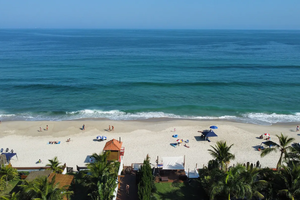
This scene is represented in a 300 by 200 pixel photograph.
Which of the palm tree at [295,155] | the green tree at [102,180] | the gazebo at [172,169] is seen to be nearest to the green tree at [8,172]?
the green tree at [102,180]

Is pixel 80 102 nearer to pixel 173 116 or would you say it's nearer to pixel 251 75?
pixel 173 116

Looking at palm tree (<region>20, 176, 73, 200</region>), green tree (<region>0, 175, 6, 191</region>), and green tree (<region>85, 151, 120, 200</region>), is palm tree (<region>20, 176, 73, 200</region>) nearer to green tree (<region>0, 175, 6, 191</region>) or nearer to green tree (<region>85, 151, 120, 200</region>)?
green tree (<region>85, 151, 120, 200</region>)

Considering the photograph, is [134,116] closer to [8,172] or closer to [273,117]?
[8,172]

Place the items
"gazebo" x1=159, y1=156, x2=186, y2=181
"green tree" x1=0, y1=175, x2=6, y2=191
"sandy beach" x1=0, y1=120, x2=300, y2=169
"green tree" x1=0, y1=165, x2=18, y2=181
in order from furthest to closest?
"sandy beach" x1=0, y1=120, x2=300, y2=169, "gazebo" x1=159, y1=156, x2=186, y2=181, "green tree" x1=0, y1=165, x2=18, y2=181, "green tree" x1=0, y1=175, x2=6, y2=191

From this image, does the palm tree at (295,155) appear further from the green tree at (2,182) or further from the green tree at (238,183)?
the green tree at (2,182)

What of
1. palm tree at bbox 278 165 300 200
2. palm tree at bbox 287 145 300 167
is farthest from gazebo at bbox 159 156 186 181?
palm tree at bbox 287 145 300 167

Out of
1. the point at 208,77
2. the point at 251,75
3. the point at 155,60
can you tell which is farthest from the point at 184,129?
the point at 155,60

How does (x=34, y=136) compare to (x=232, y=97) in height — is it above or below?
below

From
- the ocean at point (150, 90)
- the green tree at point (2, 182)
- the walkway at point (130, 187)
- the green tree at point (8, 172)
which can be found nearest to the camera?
the green tree at point (2, 182)

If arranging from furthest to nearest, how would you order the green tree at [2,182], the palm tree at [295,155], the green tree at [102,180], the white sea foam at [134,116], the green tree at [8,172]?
the white sea foam at [134,116]
the green tree at [8,172]
the green tree at [2,182]
the palm tree at [295,155]
the green tree at [102,180]
